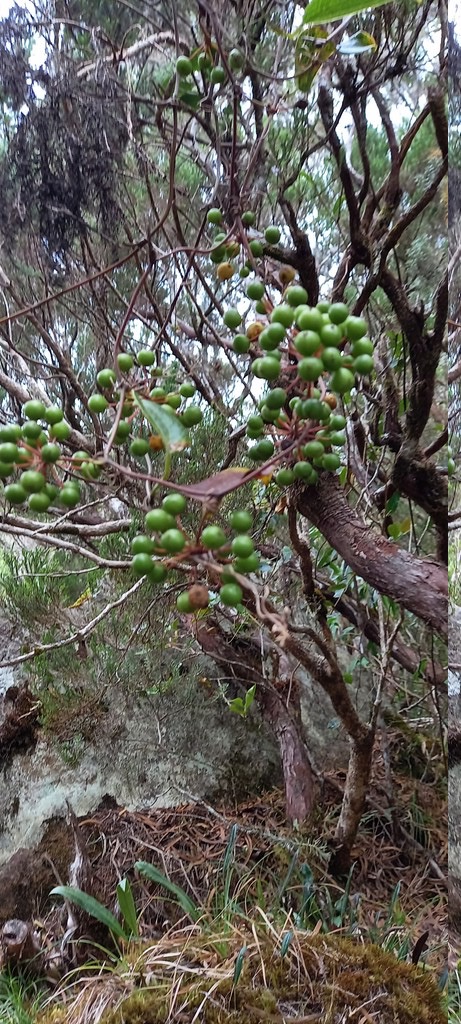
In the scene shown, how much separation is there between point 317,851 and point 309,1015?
0.56 feet

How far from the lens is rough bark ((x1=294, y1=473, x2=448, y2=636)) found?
1.87ft

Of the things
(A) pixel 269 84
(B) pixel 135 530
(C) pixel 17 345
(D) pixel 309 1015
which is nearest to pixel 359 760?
(D) pixel 309 1015

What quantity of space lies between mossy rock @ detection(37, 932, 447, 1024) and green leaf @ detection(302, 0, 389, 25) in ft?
2.73

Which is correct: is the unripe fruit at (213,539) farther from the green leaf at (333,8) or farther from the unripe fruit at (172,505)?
the green leaf at (333,8)

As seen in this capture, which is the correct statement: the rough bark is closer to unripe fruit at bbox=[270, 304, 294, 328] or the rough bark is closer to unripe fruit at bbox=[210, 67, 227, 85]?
unripe fruit at bbox=[270, 304, 294, 328]

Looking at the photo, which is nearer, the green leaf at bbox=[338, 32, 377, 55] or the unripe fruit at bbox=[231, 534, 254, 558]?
the unripe fruit at bbox=[231, 534, 254, 558]

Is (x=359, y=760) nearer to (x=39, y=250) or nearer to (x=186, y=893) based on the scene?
(x=186, y=893)

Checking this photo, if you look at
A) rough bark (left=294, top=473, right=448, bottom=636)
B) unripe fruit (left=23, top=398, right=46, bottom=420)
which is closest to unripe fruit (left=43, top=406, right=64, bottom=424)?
unripe fruit (left=23, top=398, right=46, bottom=420)

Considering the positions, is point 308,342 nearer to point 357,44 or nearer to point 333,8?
point 333,8

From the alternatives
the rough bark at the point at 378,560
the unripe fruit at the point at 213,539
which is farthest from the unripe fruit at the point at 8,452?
the rough bark at the point at 378,560

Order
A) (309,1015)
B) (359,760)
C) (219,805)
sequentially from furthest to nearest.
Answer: (219,805)
(359,760)
(309,1015)

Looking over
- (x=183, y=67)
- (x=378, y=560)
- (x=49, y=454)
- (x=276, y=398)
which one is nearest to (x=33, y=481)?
(x=49, y=454)

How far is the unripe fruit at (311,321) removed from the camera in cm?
31

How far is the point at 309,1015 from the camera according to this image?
1.87 feet
